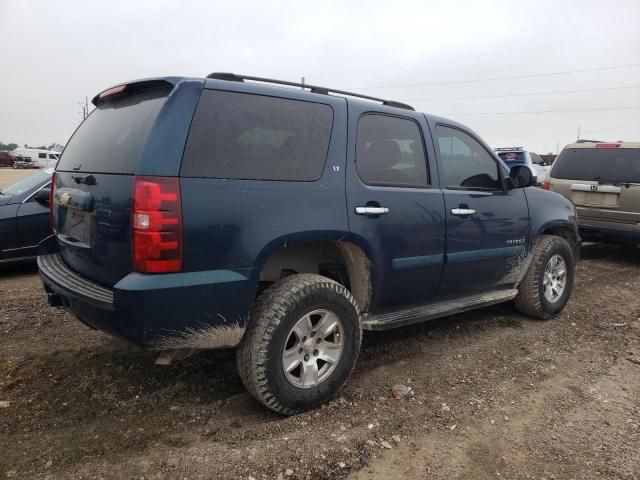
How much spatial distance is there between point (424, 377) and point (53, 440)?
2.31m

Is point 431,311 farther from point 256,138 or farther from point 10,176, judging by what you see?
point 10,176

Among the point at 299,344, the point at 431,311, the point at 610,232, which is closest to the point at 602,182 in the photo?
the point at 610,232

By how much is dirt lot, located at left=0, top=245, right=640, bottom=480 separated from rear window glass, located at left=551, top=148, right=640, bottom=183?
3.65 meters

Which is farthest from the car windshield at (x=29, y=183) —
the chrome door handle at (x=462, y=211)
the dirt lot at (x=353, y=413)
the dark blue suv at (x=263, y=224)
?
the chrome door handle at (x=462, y=211)

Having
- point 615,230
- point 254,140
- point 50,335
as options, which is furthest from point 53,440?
point 615,230

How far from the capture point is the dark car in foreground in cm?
580

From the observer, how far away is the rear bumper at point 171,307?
2.35 metres

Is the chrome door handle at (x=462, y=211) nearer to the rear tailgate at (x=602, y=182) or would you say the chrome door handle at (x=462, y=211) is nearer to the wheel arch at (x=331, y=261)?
the wheel arch at (x=331, y=261)

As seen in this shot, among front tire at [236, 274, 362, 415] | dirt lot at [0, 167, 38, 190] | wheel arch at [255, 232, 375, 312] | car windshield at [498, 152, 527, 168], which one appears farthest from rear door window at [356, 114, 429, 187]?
dirt lot at [0, 167, 38, 190]

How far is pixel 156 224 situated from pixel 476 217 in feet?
8.23

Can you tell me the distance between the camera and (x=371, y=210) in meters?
3.11

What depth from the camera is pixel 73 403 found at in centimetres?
295

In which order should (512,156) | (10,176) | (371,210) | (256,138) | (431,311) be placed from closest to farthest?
(256,138), (371,210), (431,311), (512,156), (10,176)

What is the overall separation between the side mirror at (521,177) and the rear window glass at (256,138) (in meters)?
1.99
